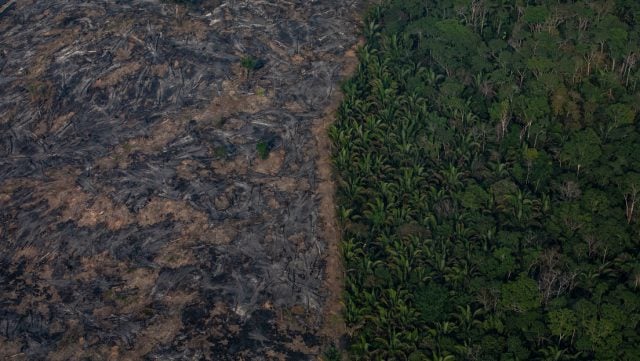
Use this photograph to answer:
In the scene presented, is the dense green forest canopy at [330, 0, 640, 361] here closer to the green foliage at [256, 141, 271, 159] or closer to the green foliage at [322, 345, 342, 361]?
the green foliage at [322, 345, 342, 361]

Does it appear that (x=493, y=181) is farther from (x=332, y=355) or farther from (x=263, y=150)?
(x=332, y=355)

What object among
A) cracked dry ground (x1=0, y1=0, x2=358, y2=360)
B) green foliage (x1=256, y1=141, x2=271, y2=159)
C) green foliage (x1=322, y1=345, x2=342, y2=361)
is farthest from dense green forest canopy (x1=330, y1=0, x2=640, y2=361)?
green foliage (x1=256, y1=141, x2=271, y2=159)

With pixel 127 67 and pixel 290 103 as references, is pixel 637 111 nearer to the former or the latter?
pixel 290 103

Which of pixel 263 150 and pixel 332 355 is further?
pixel 263 150

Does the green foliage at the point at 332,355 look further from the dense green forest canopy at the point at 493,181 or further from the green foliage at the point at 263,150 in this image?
the green foliage at the point at 263,150

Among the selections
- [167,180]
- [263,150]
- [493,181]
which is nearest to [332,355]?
[263,150]

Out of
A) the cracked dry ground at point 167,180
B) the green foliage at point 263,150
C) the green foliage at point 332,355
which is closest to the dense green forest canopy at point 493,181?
the green foliage at point 332,355
